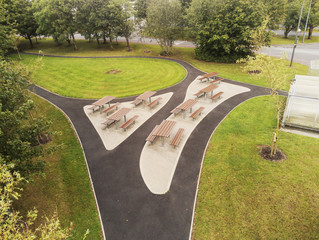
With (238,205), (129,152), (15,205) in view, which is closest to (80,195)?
(15,205)

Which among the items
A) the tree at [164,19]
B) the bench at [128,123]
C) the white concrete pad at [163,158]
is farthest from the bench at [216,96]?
the tree at [164,19]

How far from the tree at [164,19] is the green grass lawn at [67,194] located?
95.5 ft

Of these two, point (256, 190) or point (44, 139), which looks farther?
point (44, 139)

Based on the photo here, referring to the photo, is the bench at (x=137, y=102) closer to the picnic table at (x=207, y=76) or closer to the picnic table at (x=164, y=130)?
the picnic table at (x=164, y=130)

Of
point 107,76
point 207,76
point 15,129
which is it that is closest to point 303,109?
point 207,76

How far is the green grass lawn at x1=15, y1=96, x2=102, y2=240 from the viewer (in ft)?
35.2

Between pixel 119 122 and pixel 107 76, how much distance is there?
47.0ft

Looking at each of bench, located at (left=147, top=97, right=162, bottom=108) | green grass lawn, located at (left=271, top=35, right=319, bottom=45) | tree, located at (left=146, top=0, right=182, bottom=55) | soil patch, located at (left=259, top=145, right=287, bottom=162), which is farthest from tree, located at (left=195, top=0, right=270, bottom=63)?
soil patch, located at (left=259, top=145, right=287, bottom=162)

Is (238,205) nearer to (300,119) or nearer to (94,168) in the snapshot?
(94,168)

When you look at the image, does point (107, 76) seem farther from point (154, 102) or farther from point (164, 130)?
point (164, 130)

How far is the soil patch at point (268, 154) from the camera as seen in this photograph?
1377cm

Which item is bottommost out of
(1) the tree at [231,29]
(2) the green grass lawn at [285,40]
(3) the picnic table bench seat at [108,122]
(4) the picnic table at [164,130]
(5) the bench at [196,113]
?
(3) the picnic table bench seat at [108,122]

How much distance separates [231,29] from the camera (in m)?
32.8

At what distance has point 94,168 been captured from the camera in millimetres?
14141
